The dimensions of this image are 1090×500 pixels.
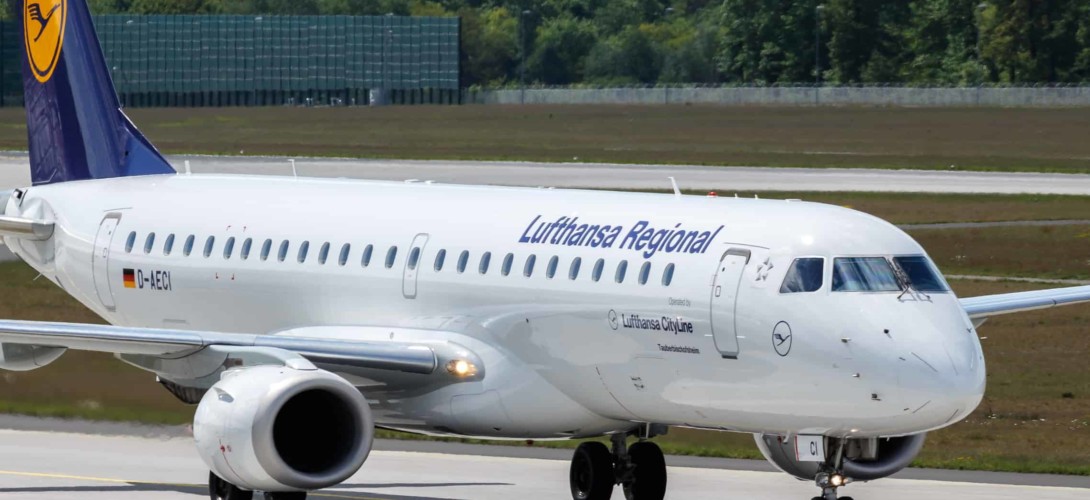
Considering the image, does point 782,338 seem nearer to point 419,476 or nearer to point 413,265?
point 413,265

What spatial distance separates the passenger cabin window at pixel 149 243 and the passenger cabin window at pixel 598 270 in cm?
877

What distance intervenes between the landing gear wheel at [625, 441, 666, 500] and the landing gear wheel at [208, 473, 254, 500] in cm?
470

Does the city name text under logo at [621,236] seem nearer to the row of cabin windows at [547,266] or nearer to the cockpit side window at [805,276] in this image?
the row of cabin windows at [547,266]

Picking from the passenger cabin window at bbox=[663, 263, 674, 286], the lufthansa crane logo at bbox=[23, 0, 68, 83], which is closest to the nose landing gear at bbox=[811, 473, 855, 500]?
the passenger cabin window at bbox=[663, 263, 674, 286]

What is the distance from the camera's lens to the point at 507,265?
82.8ft

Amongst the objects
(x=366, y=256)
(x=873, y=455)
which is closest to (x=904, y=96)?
(x=366, y=256)

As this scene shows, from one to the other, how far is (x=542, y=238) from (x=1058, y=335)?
20220 millimetres

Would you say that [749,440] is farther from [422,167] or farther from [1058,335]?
[422,167]

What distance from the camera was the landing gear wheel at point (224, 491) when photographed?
25109mm

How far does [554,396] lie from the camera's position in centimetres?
2448

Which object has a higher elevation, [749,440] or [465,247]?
[465,247]

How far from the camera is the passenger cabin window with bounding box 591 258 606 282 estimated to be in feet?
78.5

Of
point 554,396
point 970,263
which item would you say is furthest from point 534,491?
point 970,263

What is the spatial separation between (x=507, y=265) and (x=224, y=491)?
14.4 ft
